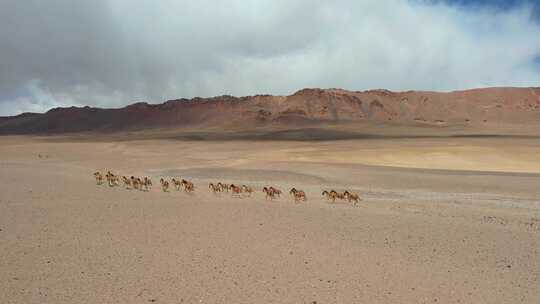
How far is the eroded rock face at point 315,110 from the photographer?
142 meters

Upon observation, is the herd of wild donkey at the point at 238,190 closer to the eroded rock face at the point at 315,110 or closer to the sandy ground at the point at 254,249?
the sandy ground at the point at 254,249

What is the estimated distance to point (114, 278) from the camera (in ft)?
25.9

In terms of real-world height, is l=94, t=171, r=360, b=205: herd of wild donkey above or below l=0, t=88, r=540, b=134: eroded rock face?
below

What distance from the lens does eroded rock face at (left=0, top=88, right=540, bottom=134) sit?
142125mm

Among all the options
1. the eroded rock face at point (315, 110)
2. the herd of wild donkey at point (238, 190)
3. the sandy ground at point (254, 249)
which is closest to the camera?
the sandy ground at point (254, 249)

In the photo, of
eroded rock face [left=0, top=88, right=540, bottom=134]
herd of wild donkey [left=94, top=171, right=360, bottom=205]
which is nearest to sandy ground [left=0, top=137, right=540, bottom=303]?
herd of wild donkey [left=94, top=171, right=360, bottom=205]

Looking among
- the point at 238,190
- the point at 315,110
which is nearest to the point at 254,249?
the point at 238,190

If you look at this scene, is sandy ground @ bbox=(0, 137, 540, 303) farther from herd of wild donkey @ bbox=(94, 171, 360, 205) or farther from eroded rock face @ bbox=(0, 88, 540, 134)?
eroded rock face @ bbox=(0, 88, 540, 134)

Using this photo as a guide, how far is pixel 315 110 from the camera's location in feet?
508

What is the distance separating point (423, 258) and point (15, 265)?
6867mm

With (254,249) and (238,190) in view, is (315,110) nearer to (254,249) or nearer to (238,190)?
(238,190)

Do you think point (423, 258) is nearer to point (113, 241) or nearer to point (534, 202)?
point (113, 241)

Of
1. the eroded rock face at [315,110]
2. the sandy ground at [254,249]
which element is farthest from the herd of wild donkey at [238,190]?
the eroded rock face at [315,110]

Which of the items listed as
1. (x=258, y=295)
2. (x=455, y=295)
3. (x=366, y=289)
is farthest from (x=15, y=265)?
(x=455, y=295)
